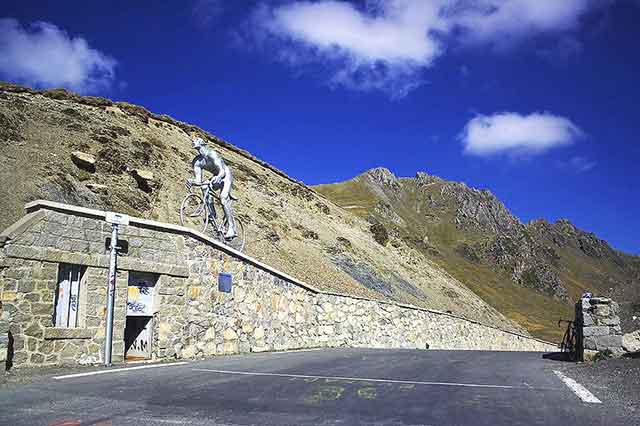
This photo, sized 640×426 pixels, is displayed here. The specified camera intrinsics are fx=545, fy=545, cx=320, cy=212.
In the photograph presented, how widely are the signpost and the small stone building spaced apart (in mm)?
201

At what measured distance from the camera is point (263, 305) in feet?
53.5

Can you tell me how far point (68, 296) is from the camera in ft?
36.3

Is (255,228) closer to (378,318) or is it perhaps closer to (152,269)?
(378,318)

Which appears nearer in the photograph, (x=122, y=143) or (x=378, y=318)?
(x=378, y=318)

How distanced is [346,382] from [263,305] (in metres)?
7.92

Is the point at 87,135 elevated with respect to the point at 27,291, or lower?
elevated

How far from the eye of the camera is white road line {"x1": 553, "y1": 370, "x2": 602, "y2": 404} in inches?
275

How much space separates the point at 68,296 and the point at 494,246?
99.4 m

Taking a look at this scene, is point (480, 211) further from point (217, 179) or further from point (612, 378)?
point (612, 378)

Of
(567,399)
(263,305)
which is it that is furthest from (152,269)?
(567,399)

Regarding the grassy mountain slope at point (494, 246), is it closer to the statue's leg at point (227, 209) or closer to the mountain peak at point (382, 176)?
the mountain peak at point (382, 176)

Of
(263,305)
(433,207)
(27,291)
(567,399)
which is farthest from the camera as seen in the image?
(433,207)

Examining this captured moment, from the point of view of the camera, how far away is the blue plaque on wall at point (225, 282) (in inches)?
581

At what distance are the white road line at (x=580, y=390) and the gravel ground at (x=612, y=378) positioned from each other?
91 millimetres
